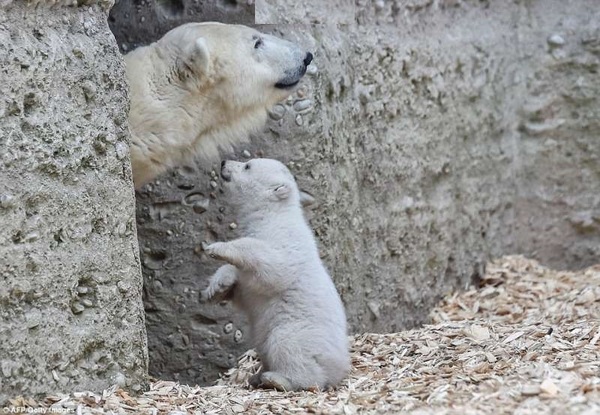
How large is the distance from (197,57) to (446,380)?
1.76 metres

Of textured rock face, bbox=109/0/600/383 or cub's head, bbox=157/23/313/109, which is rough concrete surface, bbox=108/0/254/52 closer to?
textured rock face, bbox=109/0/600/383

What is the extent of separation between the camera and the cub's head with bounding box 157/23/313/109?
15.3ft

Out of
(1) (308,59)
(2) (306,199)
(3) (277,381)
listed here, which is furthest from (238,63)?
(3) (277,381)

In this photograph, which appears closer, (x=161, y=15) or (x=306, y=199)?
(x=306, y=199)

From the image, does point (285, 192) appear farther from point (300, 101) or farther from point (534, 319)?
point (534, 319)

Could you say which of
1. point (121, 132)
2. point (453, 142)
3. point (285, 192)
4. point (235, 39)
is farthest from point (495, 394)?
point (453, 142)

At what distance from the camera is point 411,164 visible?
234 inches

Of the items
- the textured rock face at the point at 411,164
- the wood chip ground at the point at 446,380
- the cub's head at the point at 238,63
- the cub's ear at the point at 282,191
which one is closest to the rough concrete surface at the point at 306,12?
the textured rock face at the point at 411,164

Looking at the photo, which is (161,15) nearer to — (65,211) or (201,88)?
(201,88)

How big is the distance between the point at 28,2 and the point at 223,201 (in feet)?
5.29

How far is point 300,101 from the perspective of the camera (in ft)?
16.7

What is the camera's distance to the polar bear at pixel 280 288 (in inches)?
164

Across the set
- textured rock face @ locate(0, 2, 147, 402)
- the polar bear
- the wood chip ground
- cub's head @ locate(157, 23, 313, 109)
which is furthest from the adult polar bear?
the wood chip ground

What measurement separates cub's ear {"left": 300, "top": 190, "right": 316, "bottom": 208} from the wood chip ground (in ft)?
2.34
